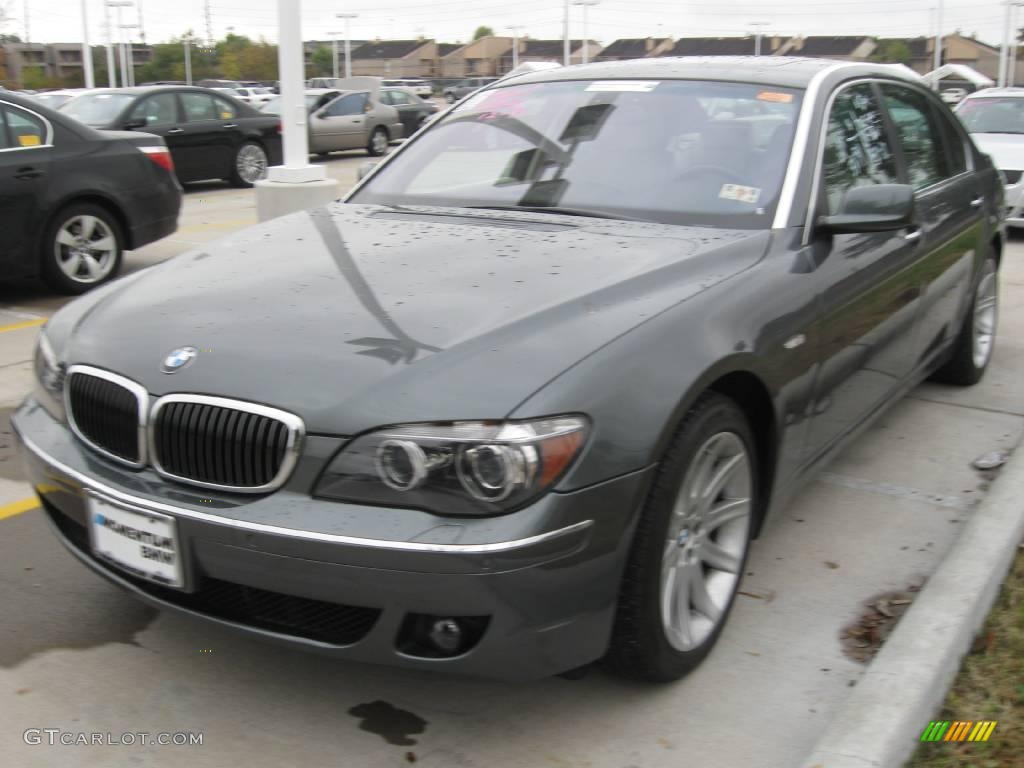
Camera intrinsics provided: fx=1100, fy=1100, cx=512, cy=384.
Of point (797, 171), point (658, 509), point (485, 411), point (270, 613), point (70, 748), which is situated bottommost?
point (70, 748)

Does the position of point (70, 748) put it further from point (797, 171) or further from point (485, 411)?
point (797, 171)

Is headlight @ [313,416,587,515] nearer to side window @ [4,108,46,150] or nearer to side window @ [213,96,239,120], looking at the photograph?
side window @ [4,108,46,150]

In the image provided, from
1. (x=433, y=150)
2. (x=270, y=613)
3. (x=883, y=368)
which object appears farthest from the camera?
(x=433, y=150)

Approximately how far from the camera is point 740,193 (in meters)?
3.62

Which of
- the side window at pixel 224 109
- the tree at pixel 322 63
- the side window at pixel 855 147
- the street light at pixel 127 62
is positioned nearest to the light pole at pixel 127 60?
the street light at pixel 127 62

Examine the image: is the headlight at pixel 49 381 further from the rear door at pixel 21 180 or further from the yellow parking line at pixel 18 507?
the rear door at pixel 21 180

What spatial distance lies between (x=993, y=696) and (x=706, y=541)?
2.68 feet

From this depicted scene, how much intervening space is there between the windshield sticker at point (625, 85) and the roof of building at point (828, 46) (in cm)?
9064

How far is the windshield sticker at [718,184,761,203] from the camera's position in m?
3.59

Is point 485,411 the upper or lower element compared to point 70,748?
upper

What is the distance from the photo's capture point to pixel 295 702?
286cm

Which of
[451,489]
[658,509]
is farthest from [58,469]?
[658,509]

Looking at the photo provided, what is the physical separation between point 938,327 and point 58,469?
12.1 ft

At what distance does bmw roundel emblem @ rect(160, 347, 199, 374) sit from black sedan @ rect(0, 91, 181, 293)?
5.55 meters
